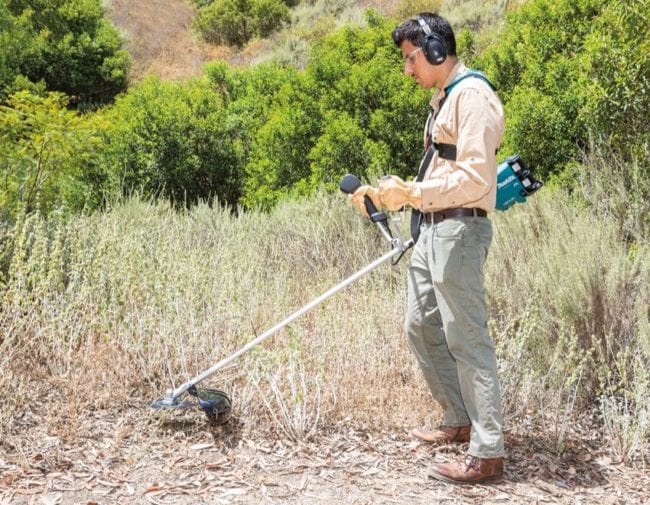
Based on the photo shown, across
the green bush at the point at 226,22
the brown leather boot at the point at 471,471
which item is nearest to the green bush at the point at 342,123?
the brown leather boot at the point at 471,471

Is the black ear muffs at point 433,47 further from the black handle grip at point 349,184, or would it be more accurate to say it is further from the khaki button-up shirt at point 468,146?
the black handle grip at point 349,184

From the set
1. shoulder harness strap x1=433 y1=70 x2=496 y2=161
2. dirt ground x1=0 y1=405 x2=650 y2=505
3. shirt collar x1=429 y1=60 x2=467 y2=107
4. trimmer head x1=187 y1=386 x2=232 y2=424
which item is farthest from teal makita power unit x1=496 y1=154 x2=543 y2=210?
trimmer head x1=187 y1=386 x2=232 y2=424

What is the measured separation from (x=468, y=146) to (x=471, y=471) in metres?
1.48

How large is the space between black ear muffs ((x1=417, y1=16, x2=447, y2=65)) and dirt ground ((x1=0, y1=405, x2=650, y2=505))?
1.94 m

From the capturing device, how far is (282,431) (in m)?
3.96

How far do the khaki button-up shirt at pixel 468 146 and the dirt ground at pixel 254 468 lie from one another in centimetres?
133

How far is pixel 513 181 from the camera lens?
3428 mm

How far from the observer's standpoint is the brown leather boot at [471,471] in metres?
3.38

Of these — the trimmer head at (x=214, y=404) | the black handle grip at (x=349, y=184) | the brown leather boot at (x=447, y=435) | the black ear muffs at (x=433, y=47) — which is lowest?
the brown leather boot at (x=447, y=435)

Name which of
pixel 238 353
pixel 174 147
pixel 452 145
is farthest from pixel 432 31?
pixel 174 147

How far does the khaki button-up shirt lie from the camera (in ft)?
10.1

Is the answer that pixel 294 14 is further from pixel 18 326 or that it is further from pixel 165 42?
pixel 18 326

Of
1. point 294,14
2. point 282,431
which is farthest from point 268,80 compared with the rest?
point 294,14

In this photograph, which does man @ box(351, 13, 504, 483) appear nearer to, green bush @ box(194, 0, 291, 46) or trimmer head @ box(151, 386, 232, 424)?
trimmer head @ box(151, 386, 232, 424)
